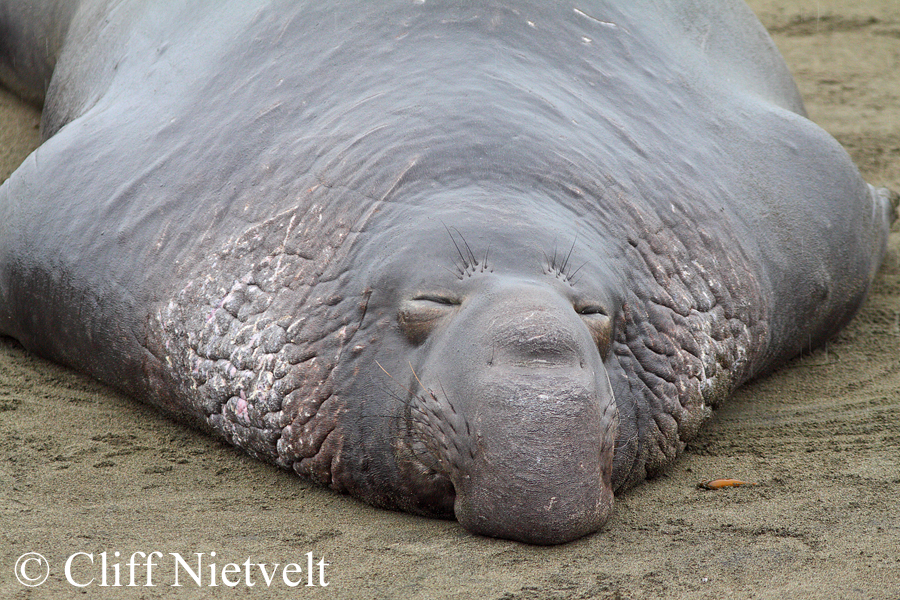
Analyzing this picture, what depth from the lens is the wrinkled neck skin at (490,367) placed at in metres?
2.63

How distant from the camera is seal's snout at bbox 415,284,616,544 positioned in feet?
8.57

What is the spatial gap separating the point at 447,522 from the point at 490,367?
54cm

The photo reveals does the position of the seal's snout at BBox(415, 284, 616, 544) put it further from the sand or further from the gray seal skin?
the sand

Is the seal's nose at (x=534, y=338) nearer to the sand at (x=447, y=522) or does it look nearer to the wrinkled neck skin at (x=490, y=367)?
the wrinkled neck skin at (x=490, y=367)

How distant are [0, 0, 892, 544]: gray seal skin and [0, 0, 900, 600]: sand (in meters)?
0.10

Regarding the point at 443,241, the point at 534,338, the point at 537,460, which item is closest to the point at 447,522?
the point at 537,460

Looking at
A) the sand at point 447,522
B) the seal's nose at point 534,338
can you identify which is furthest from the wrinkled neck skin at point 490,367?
the sand at point 447,522

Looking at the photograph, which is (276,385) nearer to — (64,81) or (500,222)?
(500,222)

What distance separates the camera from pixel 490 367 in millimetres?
2672

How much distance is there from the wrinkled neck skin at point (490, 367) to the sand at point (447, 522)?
152 mm

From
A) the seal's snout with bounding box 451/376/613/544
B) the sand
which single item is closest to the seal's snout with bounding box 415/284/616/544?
the seal's snout with bounding box 451/376/613/544

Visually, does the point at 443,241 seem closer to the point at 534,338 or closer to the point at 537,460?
the point at 534,338

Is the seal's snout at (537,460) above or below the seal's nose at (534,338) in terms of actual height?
below

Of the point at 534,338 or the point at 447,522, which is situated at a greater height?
the point at 534,338
